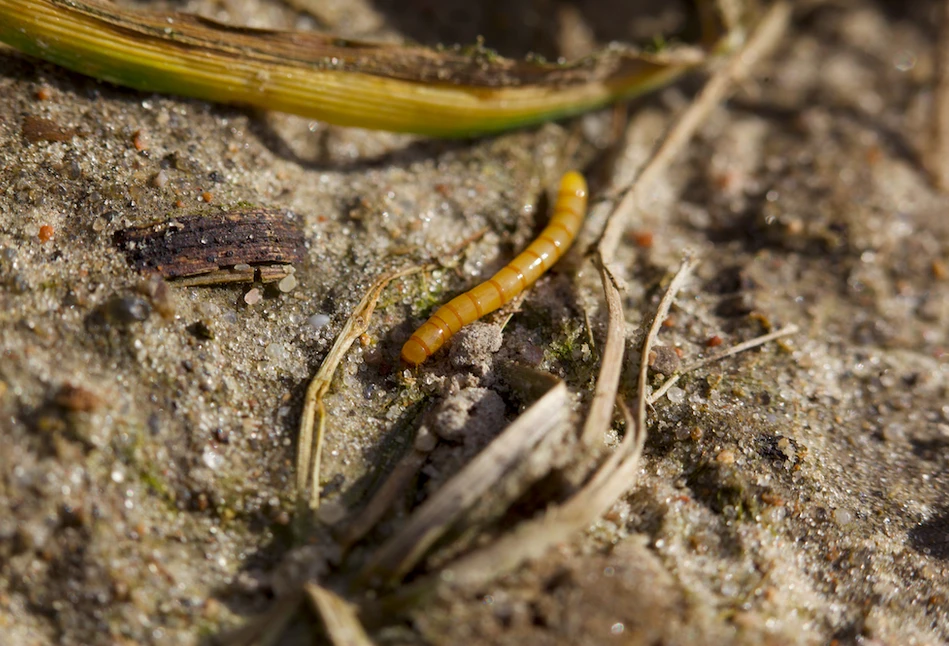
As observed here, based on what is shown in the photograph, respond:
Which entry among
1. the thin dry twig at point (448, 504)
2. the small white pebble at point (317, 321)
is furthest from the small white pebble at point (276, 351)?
the thin dry twig at point (448, 504)

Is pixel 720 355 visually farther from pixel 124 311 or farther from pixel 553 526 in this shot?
pixel 124 311

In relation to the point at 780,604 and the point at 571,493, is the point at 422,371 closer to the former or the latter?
the point at 571,493

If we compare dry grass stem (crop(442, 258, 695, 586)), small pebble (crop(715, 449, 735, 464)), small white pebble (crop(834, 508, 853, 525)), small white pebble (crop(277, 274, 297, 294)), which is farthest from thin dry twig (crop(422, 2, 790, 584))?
small white pebble (crop(277, 274, 297, 294))

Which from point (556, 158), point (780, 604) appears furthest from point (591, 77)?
point (780, 604)

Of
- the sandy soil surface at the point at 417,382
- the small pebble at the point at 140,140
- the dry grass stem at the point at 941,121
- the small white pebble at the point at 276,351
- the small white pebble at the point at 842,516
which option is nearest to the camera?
the sandy soil surface at the point at 417,382

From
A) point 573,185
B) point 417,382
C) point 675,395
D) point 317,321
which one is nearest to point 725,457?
point 675,395

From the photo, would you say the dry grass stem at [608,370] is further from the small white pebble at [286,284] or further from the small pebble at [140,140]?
the small pebble at [140,140]
